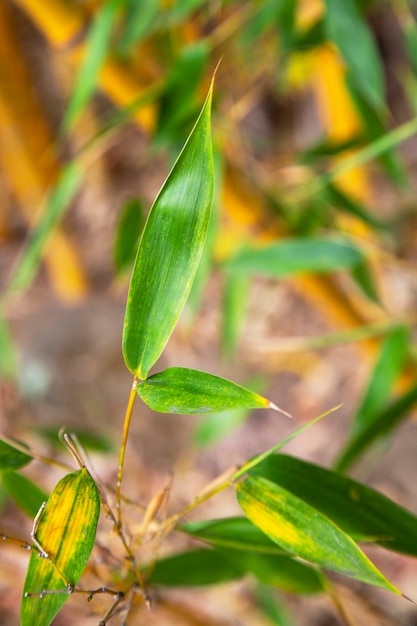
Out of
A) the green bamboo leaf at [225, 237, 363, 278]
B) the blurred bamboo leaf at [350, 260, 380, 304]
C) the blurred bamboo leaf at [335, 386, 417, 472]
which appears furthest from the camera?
the blurred bamboo leaf at [350, 260, 380, 304]

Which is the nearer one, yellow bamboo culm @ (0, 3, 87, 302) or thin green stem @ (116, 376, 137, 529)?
thin green stem @ (116, 376, 137, 529)

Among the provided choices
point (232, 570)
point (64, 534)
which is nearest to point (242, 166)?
point (232, 570)

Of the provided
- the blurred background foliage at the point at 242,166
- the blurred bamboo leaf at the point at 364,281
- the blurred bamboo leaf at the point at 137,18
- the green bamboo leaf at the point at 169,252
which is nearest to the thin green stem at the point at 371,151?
the blurred background foliage at the point at 242,166

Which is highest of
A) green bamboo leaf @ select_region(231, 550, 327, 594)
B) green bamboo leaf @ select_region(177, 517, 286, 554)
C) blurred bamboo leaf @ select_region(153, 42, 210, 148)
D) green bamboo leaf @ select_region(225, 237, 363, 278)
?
blurred bamboo leaf @ select_region(153, 42, 210, 148)

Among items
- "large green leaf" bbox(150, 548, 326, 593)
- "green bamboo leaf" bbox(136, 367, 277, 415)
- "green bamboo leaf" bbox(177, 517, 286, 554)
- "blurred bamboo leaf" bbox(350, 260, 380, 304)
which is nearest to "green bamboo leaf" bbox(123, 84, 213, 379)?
"green bamboo leaf" bbox(136, 367, 277, 415)

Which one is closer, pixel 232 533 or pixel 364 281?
pixel 232 533

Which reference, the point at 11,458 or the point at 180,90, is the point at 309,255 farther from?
the point at 11,458

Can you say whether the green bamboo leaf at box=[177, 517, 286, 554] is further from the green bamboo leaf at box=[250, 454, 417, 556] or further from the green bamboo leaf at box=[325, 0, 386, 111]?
the green bamboo leaf at box=[325, 0, 386, 111]
